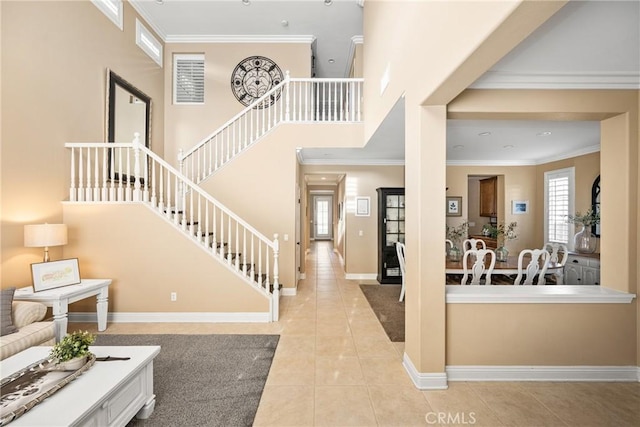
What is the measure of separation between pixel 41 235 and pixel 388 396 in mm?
4159

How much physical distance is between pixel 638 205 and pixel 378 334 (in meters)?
2.94

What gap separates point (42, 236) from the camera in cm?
328

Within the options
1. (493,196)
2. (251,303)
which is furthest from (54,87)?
(493,196)

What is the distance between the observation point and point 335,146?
17.3 ft

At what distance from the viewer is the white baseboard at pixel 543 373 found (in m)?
2.61

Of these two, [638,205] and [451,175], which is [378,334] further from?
[451,175]

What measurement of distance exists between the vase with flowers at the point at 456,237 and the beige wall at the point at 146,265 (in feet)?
10.5

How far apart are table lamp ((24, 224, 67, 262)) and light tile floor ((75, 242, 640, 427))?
9.85 ft

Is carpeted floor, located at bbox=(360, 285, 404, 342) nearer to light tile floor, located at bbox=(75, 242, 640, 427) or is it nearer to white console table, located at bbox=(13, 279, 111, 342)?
light tile floor, located at bbox=(75, 242, 640, 427)

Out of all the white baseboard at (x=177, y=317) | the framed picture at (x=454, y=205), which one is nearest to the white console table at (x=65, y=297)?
the white baseboard at (x=177, y=317)

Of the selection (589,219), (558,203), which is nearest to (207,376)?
(589,219)

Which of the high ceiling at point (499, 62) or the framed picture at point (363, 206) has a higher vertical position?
the high ceiling at point (499, 62)

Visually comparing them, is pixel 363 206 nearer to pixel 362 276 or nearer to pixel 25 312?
pixel 362 276

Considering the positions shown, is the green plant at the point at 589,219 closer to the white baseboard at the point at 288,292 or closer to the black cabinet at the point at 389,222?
the black cabinet at the point at 389,222
